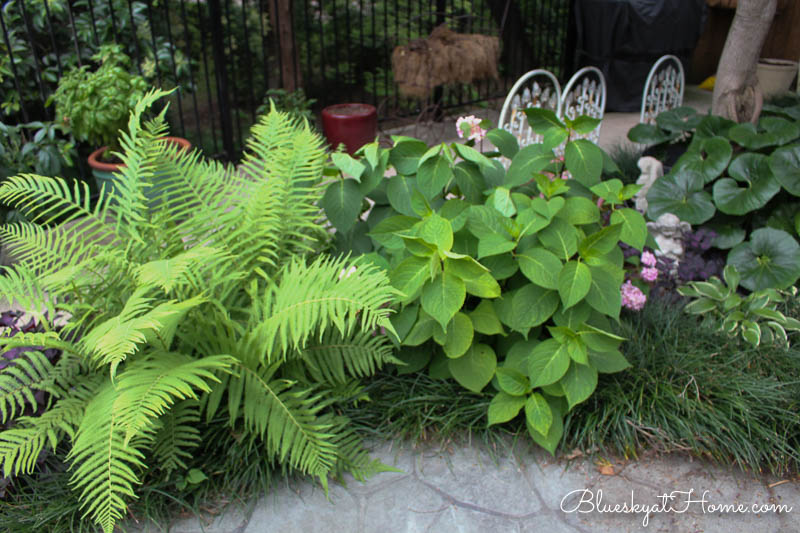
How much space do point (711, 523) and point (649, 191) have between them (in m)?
1.54

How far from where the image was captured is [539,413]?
6.45 ft

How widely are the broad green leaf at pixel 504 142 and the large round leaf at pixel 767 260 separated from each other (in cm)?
114

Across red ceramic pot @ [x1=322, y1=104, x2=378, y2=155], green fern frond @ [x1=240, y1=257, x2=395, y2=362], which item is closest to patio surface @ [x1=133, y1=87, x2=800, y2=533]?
green fern frond @ [x1=240, y1=257, x2=395, y2=362]

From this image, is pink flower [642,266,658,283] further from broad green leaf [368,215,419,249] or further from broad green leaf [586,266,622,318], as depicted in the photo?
broad green leaf [368,215,419,249]

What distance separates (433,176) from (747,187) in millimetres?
1675

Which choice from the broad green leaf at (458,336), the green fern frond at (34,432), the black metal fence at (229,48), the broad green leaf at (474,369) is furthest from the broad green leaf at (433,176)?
the black metal fence at (229,48)

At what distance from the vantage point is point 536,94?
137 inches

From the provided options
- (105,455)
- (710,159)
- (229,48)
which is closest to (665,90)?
(710,159)

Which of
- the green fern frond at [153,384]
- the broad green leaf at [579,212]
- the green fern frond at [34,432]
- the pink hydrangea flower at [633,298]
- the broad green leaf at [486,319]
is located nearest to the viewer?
the green fern frond at [153,384]

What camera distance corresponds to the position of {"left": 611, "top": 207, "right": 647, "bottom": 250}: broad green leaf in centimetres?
209

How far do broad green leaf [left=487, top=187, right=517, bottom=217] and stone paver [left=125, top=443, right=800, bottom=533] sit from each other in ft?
2.57

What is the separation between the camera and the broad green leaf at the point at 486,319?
2.03m

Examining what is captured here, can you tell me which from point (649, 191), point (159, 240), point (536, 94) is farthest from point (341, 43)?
point (159, 240)

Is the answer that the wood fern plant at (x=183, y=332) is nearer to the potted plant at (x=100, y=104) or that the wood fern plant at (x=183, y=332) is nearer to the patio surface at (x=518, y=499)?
the patio surface at (x=518, y=499)
